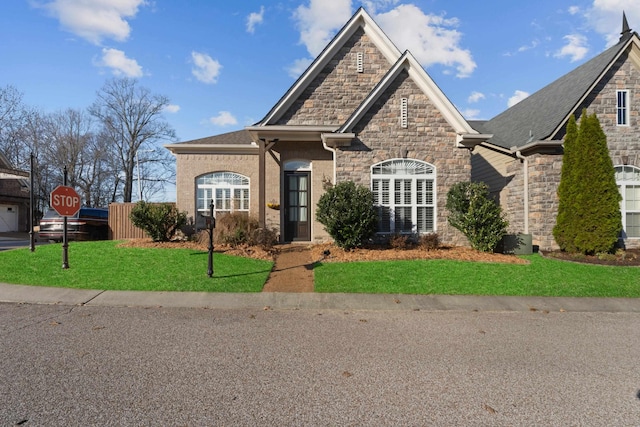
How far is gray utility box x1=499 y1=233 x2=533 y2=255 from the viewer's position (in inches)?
489

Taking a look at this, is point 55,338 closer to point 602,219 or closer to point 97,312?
point 97,312

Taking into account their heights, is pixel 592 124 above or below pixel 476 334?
above

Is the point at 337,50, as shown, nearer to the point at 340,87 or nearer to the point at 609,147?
the point at 340,87

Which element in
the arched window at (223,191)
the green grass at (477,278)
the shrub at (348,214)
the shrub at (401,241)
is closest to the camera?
the green grass at (477,278)

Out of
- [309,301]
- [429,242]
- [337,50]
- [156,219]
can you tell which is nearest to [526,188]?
[429,242]

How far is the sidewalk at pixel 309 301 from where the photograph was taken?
7363 mm

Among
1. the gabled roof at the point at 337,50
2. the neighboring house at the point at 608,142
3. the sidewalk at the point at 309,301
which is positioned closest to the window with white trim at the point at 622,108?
the neighboring house at the point at 608,142

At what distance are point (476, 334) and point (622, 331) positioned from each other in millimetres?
2312

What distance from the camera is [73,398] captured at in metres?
3.43

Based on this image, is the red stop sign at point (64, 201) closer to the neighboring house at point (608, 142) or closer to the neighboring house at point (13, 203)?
the neighboring house at point (608, 142)

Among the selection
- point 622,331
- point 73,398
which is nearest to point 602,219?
point 622,331

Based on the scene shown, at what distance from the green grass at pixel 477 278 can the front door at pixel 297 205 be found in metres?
4.70

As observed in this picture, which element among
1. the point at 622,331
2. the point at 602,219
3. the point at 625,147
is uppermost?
the point at 625,147

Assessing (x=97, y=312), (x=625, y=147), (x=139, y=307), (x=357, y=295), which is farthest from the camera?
(x=625, y=147)
